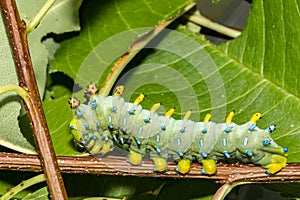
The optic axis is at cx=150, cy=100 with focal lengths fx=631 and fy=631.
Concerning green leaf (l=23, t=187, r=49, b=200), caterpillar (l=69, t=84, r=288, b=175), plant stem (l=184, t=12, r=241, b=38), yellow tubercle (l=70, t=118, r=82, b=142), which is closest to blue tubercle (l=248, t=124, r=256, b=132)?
caterpillar (l=69, t=84, r=288, b=175)

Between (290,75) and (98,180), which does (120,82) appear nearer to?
(98,180)

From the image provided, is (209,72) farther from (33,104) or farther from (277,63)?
(33,104)

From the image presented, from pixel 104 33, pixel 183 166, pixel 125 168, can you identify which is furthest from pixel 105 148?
pixel 104 33

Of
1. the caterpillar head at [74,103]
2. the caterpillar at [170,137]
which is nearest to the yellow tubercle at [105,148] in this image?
the caterpillar at [170,137]

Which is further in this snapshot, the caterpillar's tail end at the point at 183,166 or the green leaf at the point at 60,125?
the green leaf at the point at 60,125

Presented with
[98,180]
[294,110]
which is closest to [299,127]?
[294,110]

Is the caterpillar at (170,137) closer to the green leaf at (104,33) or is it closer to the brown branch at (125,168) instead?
the brown branch at (125,168)
